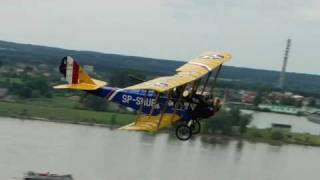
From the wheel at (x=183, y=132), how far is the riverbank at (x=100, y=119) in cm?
2354

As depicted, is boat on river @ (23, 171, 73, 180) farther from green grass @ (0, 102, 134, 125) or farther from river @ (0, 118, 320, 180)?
green grass @ (0, 102, 134, 125)

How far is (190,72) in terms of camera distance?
40.9ft

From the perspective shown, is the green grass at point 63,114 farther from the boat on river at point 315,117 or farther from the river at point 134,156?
the boat on river at point 315,117

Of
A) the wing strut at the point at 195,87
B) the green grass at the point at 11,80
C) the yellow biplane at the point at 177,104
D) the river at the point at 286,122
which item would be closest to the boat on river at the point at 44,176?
the yellow biplane at the point at 177,104

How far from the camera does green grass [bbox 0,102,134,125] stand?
3738 centimetres

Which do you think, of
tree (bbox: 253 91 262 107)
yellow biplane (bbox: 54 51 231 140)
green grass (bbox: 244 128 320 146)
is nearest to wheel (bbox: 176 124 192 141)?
yellow biplane (bbox: 54 51 231 140)

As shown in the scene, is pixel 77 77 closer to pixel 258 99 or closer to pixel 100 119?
pixel 100 119

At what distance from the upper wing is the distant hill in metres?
40.1

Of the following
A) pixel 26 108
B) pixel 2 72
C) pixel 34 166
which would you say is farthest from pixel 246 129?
pixel 2 72

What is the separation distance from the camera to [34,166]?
2564cm

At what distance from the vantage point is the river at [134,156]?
2614cm

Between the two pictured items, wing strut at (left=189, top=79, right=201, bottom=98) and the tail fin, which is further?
the tail fin

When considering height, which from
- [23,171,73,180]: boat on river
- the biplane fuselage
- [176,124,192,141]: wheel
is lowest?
[23,171,73,180]: boat on river

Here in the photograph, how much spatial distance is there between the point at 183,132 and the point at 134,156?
16940 mm
